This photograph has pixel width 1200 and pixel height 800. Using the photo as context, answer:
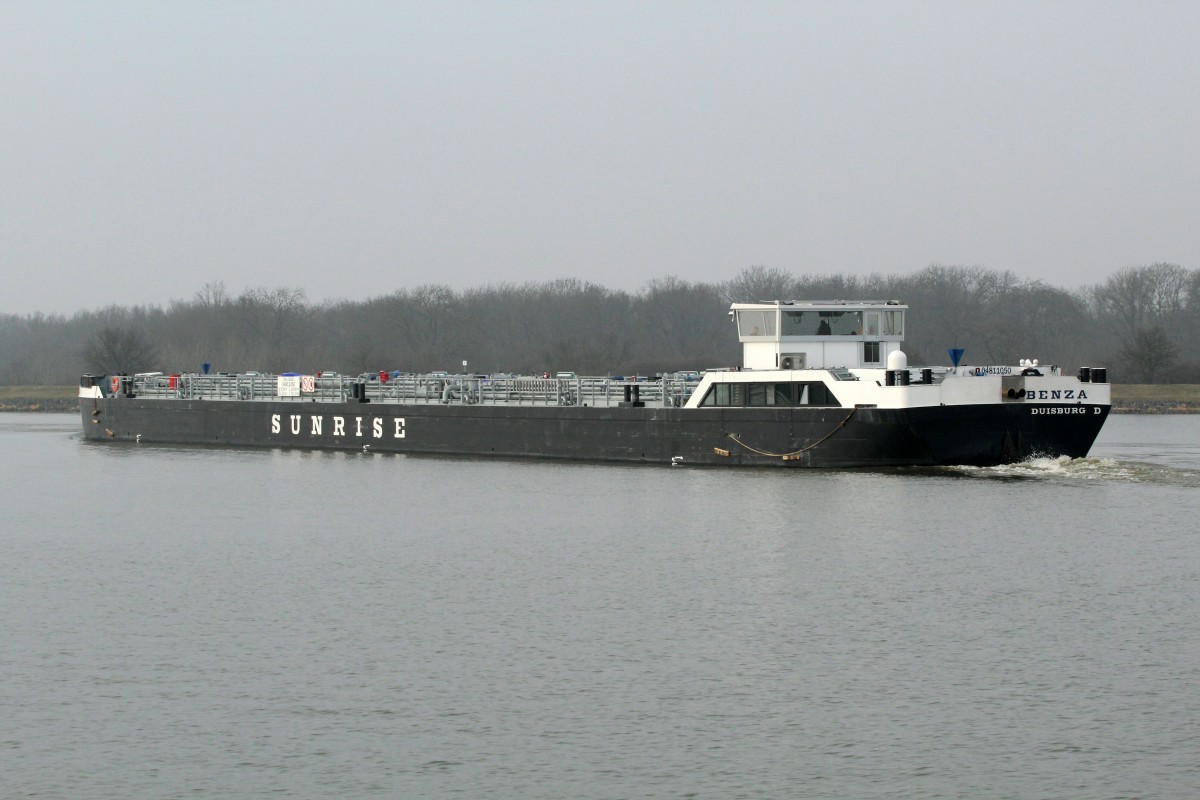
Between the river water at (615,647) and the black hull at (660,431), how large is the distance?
309 cm

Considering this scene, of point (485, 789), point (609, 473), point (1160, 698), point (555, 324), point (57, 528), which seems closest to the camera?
point (485, 789)

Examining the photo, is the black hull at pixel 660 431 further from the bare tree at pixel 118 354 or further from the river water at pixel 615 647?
the bare tree at pixel 118 354

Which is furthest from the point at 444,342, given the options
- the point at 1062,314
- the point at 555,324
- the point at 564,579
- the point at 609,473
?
the point at 564,579

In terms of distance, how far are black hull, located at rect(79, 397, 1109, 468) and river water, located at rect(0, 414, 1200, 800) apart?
3.09m

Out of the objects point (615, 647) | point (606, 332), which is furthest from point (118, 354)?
point (615, 647)

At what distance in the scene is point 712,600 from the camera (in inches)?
808

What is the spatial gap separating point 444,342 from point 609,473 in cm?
8019

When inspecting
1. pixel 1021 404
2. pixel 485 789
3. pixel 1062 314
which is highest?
pixel 1062 314

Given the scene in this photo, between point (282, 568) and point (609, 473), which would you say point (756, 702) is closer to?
point (282, 568)

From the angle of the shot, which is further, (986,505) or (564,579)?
(986,505)

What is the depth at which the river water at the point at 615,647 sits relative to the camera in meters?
13.0

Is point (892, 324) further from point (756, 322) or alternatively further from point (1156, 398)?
point (1156, 398)

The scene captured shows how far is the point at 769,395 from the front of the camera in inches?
1499

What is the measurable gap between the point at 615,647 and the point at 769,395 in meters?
21.3
